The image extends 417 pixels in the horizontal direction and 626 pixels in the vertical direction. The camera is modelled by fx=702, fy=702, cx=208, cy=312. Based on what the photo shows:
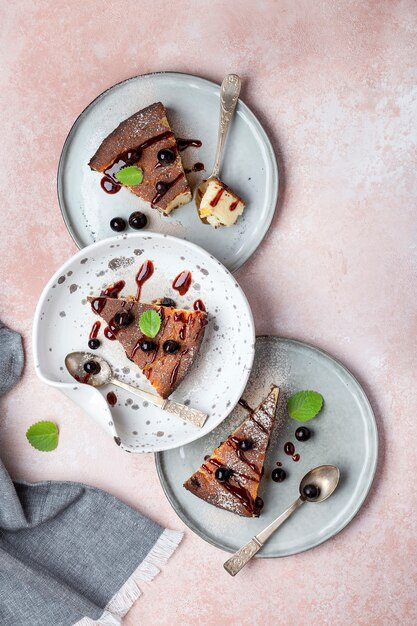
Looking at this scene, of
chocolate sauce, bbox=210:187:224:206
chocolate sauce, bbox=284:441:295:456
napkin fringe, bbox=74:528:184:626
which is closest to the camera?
chocolate sauce, bbox=210:187:224:206

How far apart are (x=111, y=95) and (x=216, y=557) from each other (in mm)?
1979

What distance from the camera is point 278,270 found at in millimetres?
2914

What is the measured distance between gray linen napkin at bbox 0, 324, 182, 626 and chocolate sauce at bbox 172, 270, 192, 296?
0.74m

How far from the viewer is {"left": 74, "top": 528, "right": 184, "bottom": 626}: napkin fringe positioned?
3006 millimetres

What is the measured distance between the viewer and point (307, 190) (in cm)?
288

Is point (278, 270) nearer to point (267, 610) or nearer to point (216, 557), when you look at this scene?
point (216, 557)

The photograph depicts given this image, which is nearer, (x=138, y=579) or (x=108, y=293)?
(x=108, y=293)

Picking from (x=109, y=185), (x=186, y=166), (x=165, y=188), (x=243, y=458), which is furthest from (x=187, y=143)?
(x=243, y=458)

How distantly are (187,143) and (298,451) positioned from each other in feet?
4.36

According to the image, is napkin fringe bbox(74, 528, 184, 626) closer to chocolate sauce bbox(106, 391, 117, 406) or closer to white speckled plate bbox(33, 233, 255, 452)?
white speckled plate bbox(33, 233, 255, 452)

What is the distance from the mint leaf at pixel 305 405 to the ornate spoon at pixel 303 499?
213mm

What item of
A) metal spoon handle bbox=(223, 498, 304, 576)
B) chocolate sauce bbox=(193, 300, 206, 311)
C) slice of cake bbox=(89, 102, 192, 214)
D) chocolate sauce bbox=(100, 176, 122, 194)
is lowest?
metal spoon handle bbox=(223, 498, 304, 576)

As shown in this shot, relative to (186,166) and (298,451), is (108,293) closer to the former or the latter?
(186,166)

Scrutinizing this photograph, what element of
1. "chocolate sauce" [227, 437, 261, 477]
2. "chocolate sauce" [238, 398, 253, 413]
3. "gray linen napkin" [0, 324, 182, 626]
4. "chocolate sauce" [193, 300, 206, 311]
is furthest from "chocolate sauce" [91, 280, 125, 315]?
"chocolate sauce" [227, 437, 261, 477]
